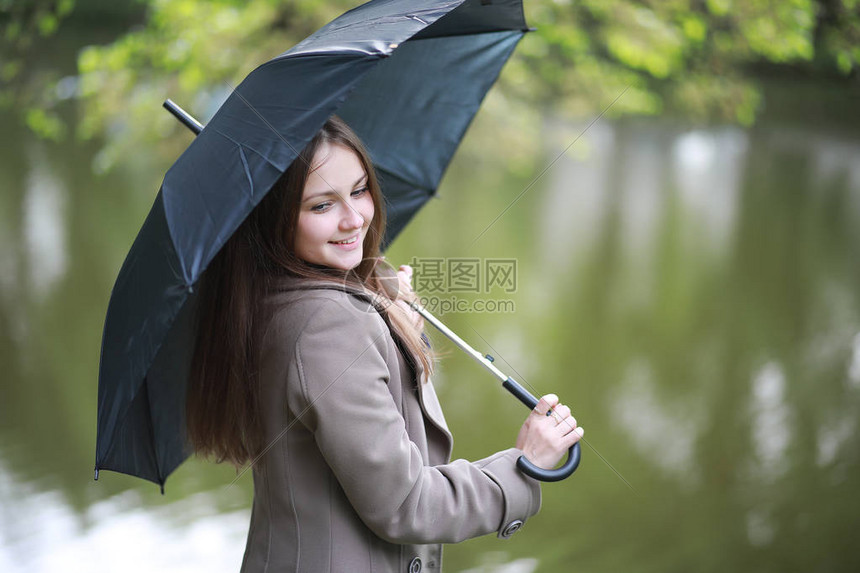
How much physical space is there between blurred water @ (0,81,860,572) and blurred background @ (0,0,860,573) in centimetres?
2

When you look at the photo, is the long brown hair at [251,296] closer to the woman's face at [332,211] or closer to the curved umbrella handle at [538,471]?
the woman's face at [332,211]

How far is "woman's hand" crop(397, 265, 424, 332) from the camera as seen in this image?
1307mm

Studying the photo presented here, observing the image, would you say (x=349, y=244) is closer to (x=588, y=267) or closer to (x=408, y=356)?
(x=408, y=356)

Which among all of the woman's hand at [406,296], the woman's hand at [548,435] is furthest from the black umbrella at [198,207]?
the woman's hand at [548,435]

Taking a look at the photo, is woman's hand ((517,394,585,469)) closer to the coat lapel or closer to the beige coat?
the beige coat

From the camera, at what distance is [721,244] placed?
6840mm

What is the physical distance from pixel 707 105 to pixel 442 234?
2545 millimetres

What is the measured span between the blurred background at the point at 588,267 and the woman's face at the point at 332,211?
6.88 ft

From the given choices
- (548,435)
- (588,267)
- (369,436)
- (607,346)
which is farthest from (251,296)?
(588,267)

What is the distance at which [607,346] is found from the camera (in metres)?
5.11

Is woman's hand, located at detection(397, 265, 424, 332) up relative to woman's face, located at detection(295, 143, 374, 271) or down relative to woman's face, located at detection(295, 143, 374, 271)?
down

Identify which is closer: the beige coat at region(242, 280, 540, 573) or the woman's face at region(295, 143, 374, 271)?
the beige coat at region(242, 280, 540, 573)

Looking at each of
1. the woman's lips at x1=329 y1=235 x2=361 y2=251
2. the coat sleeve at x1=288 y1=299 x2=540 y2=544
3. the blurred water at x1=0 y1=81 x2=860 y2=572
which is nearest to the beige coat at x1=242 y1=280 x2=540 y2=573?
the coat sleeve at x1=288 y1=299 x2=540 y2=544

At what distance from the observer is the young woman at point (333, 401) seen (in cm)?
106
